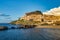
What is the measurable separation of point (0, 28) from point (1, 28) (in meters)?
0.57

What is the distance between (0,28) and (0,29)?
Result: 1.08 m

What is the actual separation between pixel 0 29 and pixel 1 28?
1322mm

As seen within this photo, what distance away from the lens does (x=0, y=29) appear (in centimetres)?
8225

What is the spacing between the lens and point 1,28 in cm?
8344

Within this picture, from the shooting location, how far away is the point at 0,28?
8319 centimetres
